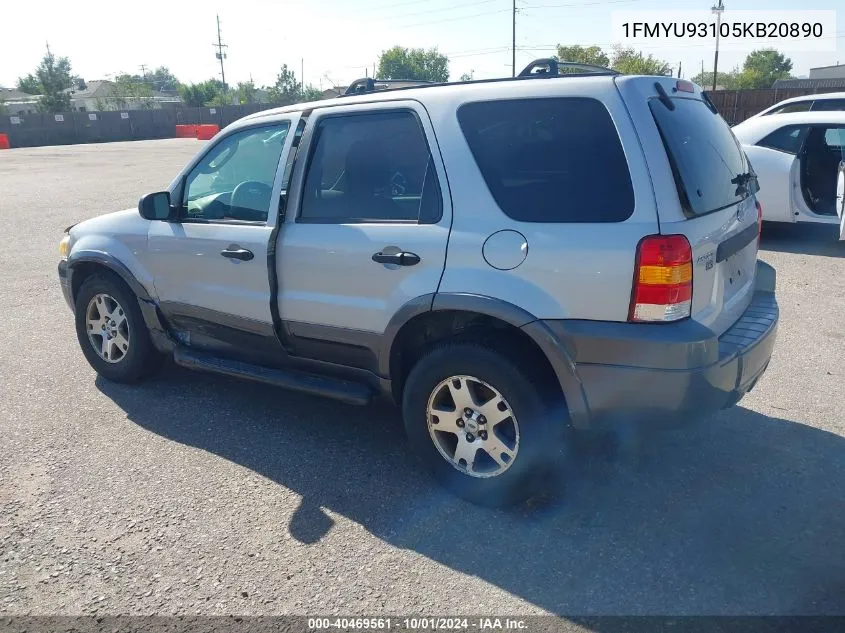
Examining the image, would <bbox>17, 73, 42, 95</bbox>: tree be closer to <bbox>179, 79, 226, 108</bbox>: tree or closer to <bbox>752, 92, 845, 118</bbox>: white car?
<bbox>179, 79, 226, 108</bbox>: tree

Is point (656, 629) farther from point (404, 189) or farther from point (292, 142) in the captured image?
point (292, 142)

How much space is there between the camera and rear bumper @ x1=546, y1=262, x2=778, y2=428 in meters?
2.88

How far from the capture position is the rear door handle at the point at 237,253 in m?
3.97

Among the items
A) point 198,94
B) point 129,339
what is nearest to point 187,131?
point 129,339

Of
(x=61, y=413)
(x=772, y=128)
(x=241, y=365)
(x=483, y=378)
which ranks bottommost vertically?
(x=61, y=413)

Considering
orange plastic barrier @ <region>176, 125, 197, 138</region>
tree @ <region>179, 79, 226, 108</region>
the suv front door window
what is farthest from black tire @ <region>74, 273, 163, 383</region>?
tree @ <region>179, 79, 226, 108</region>

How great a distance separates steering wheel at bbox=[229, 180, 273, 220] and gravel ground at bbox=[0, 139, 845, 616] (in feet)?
4.17

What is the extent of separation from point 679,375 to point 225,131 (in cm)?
300

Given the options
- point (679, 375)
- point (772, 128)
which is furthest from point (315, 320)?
point (772, 128)

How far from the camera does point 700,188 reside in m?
3.14

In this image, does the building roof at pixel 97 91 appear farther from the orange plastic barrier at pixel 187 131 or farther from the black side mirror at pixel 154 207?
the black side mirror at pixel 154 207

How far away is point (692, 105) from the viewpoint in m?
3.47

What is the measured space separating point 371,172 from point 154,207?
5.04 ft

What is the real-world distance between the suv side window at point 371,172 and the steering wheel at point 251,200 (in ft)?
0.99
